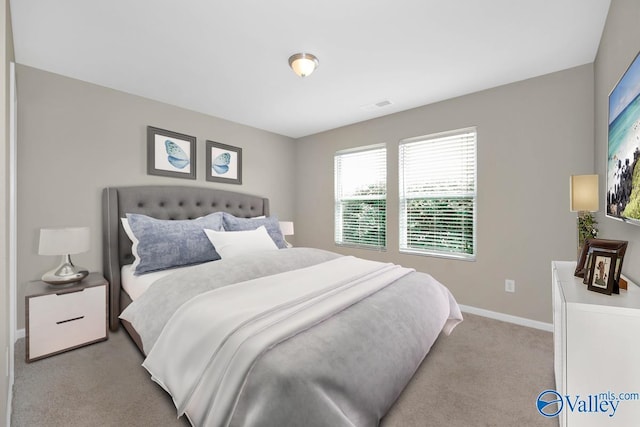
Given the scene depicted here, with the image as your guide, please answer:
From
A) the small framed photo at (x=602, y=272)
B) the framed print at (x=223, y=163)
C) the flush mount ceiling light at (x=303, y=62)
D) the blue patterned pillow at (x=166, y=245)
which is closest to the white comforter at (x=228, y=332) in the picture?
the blue patterned pillow at (x=166, y=245)

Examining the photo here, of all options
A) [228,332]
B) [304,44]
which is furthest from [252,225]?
[228,332]

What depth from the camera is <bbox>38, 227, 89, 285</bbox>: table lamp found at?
6.97ft

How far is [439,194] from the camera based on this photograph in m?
3.29

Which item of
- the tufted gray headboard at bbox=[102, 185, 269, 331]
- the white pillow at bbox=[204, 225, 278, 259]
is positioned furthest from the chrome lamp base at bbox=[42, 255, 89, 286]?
the white pillow at bbox=[204, 225, 278, 259]

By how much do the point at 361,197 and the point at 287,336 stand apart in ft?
A: 9.76

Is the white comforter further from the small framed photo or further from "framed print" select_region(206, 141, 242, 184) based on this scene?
"framed print" select_region(206, 141, 242, 184)

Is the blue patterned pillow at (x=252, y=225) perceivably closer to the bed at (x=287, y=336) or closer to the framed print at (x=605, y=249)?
the bed at (x=287, y=336)

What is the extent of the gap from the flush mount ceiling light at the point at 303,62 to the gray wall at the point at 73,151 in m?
1.71

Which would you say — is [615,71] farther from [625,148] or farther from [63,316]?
[63,316]

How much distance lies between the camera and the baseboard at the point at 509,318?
8.68ft

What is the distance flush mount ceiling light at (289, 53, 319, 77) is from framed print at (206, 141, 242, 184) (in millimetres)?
1711

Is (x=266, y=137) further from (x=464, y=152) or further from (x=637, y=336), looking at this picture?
(x=637, y=336)

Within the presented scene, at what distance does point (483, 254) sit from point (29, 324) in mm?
3931

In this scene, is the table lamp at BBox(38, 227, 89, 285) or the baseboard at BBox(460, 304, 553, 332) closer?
the table lamp at BBox(38, 227, 89, 285)
